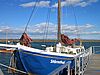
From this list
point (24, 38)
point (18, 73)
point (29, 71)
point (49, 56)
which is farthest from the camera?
point (18, 73)

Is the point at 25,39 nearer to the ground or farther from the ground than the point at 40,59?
farther from the ground

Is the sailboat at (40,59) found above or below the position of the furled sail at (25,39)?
below

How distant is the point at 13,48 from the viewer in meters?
20.0

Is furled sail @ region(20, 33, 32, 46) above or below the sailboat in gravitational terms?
above

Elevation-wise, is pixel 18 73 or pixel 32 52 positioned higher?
pixel 32 52

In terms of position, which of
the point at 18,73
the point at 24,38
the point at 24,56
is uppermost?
the point at 24,38

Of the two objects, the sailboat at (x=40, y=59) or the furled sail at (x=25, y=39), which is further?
the furled sail at (x=25, y=39)

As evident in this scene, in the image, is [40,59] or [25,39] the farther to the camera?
[25,39]

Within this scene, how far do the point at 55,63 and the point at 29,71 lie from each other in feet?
7.67

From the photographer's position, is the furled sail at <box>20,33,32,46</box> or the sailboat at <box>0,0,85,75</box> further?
the furled sail at <box>20,33,32,46</box>

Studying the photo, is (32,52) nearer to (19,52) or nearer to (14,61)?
(19,52)

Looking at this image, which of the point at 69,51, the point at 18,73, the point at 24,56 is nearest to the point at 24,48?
the point at 24,56

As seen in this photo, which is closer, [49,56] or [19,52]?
[49,56]

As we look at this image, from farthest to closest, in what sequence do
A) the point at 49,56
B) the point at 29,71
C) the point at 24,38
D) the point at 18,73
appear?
the point at 18,73 → the point at 24,38 → the point at 29,71 → the point at 49,56
